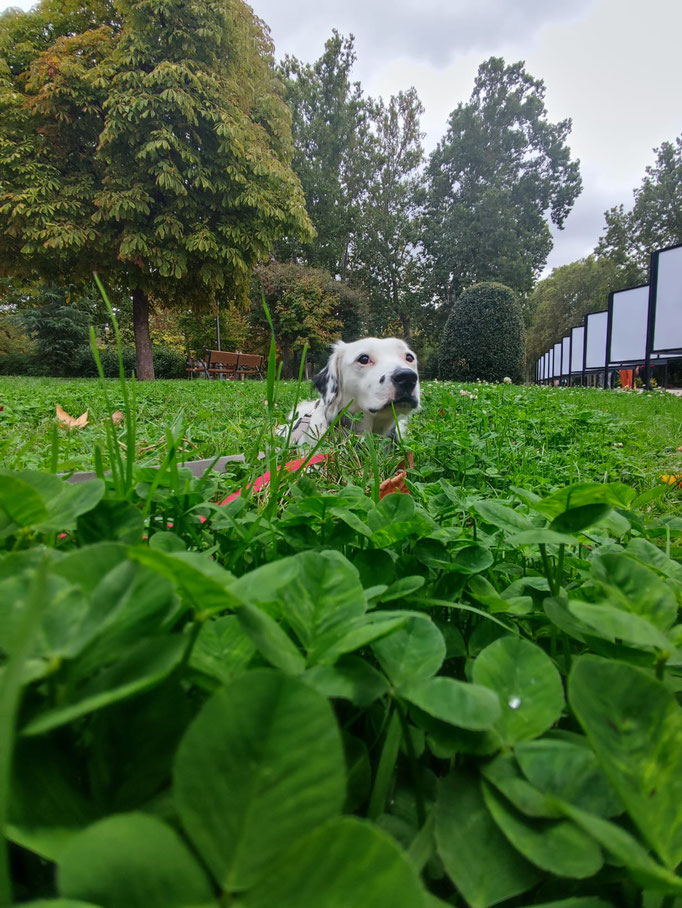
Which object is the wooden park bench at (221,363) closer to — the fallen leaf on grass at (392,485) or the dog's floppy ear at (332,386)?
the dog's floppy ear at (332,386)

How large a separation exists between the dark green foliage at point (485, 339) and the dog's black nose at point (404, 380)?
46.6 feet

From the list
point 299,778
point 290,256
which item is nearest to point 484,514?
point 299,778

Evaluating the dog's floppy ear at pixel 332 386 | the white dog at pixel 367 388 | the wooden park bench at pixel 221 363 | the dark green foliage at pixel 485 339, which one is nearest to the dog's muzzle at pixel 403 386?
the white dog at pixel 367 388

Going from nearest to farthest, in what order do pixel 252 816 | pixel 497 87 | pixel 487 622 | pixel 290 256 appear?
pixel 252 816
pixel 487 622
pixel 290 256
pixel 497 87

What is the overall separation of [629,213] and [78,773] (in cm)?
4633

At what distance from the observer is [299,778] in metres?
0.25

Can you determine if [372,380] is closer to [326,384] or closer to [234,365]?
[326,384]

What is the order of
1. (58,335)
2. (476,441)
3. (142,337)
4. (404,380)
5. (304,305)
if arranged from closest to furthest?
(476,441)
(404,380)
(142,337)
(58,335)
(304,305)

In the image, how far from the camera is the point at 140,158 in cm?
1317

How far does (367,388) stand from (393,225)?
31785 millimetres

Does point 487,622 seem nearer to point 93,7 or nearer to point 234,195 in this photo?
point 234,195

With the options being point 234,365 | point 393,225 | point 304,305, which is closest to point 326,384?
point 234,365

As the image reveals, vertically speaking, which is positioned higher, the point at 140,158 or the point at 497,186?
the point at 497,186

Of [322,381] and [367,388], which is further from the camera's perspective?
[322,381]
